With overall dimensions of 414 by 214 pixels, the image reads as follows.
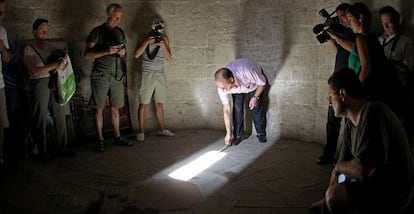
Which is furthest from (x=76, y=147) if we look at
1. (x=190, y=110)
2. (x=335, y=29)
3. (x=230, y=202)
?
(x=335, y=29)

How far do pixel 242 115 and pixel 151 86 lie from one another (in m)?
1.47

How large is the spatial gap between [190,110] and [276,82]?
160cm

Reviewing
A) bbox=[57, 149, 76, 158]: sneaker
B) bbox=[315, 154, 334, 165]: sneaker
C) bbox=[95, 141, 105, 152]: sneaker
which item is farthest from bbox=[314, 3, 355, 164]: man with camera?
bbox=[57, 149, 76, 158]: sneaker

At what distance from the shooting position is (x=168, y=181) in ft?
14.8

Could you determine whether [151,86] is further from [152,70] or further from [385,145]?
[385,145]

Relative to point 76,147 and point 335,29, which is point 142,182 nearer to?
point 76,147

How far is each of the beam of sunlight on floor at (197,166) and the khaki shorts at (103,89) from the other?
1515mm

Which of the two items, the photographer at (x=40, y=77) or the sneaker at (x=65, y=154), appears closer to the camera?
the photographer at (x=40, y=77)

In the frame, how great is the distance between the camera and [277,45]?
→ 6.03 meters

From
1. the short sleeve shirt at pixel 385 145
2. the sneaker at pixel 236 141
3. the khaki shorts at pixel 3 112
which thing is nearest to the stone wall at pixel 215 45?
the sneaker at pixel 236 141

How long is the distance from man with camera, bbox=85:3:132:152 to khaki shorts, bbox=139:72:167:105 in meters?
0.45

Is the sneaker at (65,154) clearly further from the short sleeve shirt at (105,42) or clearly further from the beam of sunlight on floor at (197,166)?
the beam of sunlight on floor at (197,166)

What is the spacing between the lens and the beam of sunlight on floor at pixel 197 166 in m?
4.68

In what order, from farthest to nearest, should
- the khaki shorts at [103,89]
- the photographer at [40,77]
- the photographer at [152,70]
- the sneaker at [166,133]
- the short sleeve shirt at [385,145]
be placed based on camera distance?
the sneaker at [166,133], the photographer at [152,70], the khaki shorts at [103,89], the photographer at [40,77], the short sleeve shirt at [385,145]
